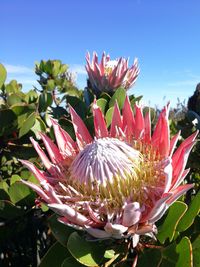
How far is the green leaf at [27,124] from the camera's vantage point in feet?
5.86

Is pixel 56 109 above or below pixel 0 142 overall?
above

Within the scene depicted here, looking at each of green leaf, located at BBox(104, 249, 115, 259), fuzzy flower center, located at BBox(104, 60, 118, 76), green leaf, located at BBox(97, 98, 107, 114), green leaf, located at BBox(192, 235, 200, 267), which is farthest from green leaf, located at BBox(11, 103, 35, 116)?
green leaf, located at BBox(192, 235, 200, 267)

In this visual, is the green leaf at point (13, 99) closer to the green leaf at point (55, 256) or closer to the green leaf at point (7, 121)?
the green leaf at point (7, 121)

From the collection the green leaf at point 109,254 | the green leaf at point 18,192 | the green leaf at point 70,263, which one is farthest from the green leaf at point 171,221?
the green leaf at point 18,192

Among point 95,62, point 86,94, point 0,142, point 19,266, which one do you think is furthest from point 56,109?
point 19,266

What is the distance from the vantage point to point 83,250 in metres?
1.10

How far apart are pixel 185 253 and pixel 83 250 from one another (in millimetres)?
279

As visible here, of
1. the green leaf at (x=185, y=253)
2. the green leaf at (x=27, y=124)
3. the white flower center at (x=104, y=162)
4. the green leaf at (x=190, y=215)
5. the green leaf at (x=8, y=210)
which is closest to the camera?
the green leaf at (x=185, y=253)

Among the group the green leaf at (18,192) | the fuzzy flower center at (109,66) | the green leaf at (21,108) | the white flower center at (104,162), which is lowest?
the green leaf at (18,192)

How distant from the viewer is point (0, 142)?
2.01m

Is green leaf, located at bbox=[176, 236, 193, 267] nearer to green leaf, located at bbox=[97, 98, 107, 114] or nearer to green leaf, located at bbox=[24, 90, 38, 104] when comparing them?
green leaf, located at bbox=[97, 98, 107, 114]

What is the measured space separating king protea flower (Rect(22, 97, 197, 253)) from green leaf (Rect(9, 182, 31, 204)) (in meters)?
0.18

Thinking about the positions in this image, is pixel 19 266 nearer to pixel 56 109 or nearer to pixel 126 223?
pixel 56 109

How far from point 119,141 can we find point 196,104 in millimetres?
777
